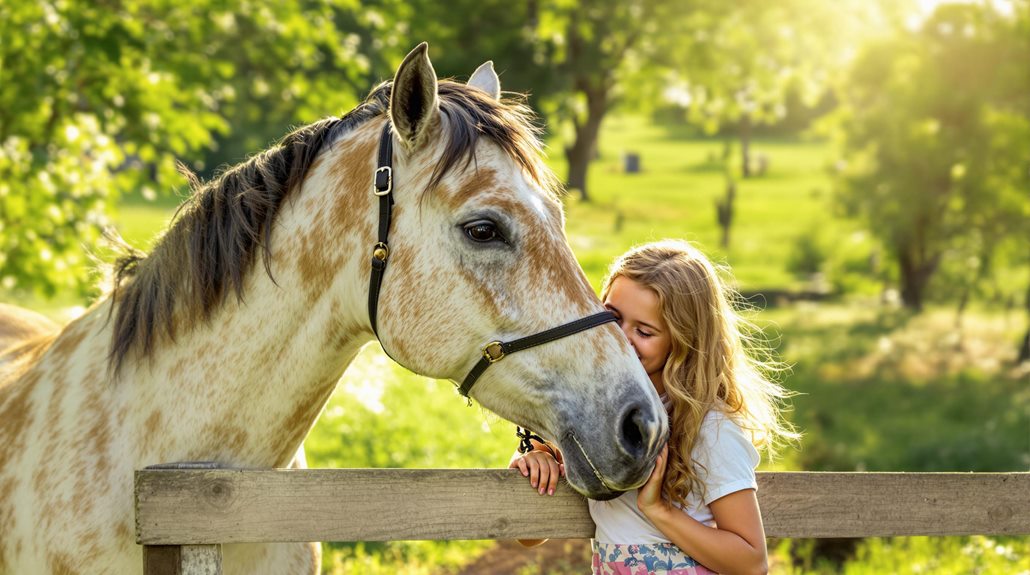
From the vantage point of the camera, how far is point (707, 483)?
2.22m

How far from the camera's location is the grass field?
6.05 meters

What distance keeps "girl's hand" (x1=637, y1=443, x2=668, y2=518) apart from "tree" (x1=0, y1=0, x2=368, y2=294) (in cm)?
656

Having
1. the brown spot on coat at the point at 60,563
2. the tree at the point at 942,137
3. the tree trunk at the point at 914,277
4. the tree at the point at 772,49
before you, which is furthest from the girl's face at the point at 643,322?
the tree trunk at the point at 914,277

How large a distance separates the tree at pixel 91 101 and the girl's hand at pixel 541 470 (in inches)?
247

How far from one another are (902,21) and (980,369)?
25.9 feet

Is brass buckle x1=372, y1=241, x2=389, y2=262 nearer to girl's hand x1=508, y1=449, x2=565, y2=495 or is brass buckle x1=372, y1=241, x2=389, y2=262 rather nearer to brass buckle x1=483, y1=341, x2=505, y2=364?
brass buckle x1=483, y1=341, x2=505, y2=364

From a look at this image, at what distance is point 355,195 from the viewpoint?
2.35 m

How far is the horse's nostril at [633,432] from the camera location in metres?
2.06

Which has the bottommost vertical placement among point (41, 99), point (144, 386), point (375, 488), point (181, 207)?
point (375, 488)

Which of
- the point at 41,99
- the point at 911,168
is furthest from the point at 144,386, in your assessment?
the point at 911,168

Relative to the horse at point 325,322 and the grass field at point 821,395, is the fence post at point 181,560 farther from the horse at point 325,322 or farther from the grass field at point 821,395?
the grass field at point 821,395

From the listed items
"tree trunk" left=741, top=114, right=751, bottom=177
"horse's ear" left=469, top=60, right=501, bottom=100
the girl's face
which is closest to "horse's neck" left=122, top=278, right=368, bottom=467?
the girl's face

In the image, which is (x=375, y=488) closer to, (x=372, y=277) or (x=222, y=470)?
(x=222, y=470)

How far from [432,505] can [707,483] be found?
671 mm
